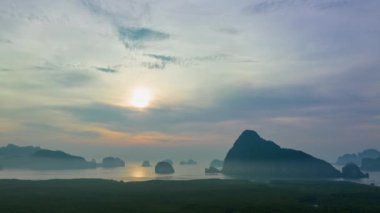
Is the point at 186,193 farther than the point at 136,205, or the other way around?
the point at 186,193

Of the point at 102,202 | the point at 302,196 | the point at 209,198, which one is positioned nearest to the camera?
the point at 102,202

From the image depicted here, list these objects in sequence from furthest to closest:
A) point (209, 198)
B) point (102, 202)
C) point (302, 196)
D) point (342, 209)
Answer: point (302, 196), point (209, 198), point (102, 202), point (342, 209)

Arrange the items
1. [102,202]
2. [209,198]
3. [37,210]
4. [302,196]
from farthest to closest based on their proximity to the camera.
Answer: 1. [302,196]
2. [209,198]
3. [102,202]
4. [37,210]

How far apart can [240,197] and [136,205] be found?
31628 mm

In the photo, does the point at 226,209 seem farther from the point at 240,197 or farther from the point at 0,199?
the point at 0,199

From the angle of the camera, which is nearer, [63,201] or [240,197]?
[63,201]

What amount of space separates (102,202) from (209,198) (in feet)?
94.3

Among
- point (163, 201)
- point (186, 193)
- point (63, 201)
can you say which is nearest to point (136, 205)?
point (163, 201)

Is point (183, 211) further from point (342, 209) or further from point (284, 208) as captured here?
point (342, 209)

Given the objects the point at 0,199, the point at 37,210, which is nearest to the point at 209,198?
the point at 37,210

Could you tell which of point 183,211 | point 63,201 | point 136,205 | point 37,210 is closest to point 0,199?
point 63,201

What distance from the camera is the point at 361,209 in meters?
87.6

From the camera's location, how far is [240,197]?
10575cm

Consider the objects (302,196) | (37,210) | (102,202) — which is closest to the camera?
(37,210)
